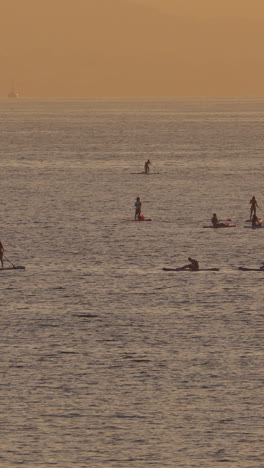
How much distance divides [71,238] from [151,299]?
28.9 meters

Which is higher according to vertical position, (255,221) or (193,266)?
(193,266)

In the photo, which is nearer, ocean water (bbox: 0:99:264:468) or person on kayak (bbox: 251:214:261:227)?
ocean water (bbox: 0:99:264:468)

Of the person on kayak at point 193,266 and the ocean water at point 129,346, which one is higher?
the person on kayak at point 193,266

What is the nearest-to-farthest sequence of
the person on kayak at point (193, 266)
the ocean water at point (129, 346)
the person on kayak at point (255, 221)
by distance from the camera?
the ocean water at point (129, 346) → the person on kayak at point (193, 266) → the person on kayak at point (255, 221)

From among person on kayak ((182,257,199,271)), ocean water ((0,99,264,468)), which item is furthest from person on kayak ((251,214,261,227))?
person on kayak ((182,257,199,271))

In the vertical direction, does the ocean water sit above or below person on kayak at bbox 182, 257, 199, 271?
below

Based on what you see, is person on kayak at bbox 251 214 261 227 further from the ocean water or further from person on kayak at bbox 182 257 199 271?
person on kayak at bbox 182 257 199 271

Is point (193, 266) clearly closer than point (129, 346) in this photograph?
No

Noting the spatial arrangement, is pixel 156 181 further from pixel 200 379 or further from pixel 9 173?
pixel 200 379

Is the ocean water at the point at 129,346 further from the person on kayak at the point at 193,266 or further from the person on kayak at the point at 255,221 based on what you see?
the person on kayak at the point at 255,221

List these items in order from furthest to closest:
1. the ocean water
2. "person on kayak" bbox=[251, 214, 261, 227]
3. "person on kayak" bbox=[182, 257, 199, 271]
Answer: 1. "person on kayak" bbox=[251, 214, 261, 227]
2. "person on kayak" bbox=[182, 257, 199, 271]
3. the ocean water

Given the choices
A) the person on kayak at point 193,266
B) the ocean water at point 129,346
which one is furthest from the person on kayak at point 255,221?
the person on kayak at point 193,266

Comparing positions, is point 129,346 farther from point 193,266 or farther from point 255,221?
point 255,221

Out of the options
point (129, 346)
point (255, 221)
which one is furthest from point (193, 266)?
point (255, 221)
